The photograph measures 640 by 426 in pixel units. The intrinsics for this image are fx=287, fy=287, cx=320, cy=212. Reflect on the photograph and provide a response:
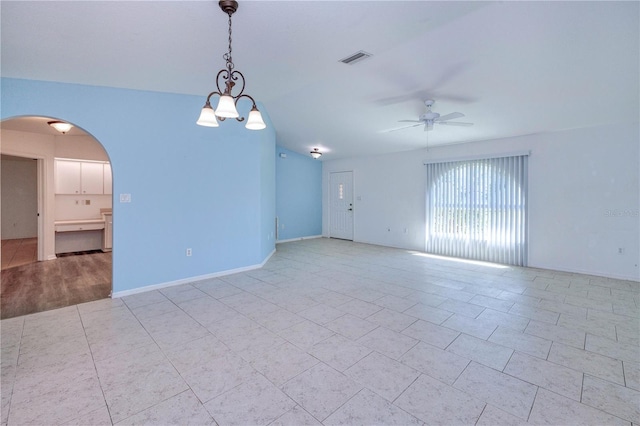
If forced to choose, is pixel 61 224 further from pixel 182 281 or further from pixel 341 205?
pixel 341 205

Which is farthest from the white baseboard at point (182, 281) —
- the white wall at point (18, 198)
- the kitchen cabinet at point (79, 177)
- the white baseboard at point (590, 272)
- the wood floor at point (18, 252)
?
the white wall at point (18, 198)

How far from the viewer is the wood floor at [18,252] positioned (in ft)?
18.3

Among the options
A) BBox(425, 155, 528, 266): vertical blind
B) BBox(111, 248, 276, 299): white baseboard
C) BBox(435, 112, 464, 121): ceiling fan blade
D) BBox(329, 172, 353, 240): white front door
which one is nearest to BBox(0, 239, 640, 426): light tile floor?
BBox(111, 248, 276, 299): white baseboard

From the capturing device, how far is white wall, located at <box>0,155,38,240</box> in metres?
8.54

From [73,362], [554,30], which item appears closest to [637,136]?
[554,30]

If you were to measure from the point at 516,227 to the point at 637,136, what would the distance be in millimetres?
2146

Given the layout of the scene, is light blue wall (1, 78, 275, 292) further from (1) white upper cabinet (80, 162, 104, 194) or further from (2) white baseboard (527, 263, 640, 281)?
(2) white baseboard (527, 263, 640, 281)

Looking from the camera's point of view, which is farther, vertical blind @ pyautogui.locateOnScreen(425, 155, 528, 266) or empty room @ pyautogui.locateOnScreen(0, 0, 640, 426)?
vertical blind @ pyautogui.locateOnScreen(425, 155, 528, 266)

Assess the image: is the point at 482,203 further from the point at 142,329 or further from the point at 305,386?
the point at 142,329

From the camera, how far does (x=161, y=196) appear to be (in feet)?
13.6

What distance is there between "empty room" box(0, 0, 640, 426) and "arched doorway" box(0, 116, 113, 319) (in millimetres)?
49

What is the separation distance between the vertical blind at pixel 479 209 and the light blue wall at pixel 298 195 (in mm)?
3649

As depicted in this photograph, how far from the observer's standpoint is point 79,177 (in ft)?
22.2

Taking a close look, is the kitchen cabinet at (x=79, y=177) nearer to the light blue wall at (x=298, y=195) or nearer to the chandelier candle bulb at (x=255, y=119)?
the light blue wall at (x=298, y=195)
